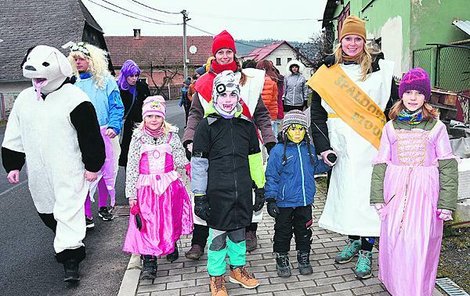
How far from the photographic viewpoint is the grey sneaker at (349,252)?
448 cm

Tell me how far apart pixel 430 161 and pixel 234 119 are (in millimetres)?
1489

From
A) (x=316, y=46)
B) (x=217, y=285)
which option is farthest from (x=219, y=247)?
(x=316, y=46)

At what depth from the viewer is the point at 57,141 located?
402 cm

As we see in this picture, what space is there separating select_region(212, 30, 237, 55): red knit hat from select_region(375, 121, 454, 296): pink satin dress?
158cm

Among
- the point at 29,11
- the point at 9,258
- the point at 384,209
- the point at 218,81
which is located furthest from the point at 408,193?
the point at 29,11

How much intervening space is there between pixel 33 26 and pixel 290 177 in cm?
3382

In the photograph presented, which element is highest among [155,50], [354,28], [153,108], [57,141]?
[155,50]

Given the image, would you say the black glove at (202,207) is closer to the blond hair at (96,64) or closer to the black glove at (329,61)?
the black glove at (329,61)

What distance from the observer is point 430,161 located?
3.47 metres

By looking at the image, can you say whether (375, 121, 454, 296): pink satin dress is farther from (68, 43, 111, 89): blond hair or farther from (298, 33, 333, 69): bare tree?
(298, 33, 333, 69): bare tree

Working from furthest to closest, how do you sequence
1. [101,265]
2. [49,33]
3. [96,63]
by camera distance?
1. [49,33]
2. [96,63]
3. [101,265]

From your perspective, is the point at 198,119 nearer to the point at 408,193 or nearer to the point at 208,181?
the point at 208,181

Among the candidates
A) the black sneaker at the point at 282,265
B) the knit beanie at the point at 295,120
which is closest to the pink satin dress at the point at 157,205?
the black sneaker at the point at 282,265

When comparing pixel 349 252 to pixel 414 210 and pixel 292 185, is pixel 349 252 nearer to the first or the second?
pixel 292 185
